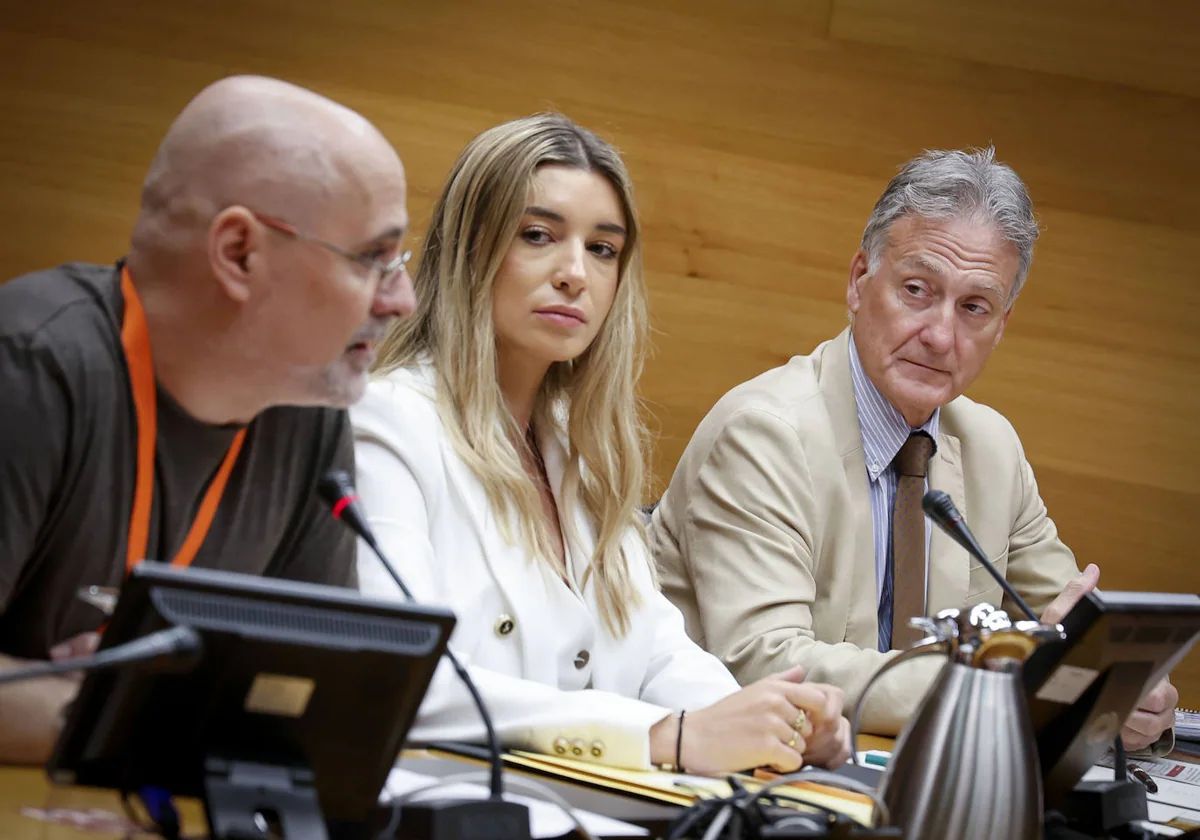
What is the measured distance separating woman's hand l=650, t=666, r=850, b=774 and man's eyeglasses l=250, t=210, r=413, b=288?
0.71 m

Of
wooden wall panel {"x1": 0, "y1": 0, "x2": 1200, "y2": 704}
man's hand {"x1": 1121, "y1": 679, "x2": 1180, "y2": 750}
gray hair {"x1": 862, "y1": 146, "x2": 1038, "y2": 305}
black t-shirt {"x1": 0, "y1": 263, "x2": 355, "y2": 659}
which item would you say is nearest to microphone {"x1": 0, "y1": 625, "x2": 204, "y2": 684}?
black t-shirt {"x1": 0, "y1": 263, "x2": 355, "y2": 659}

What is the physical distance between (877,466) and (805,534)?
0.24 metres

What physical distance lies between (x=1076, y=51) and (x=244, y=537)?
3043mm

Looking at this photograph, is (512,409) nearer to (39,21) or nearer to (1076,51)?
(39,21)

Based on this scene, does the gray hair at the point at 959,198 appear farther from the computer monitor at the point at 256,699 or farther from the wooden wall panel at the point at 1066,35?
the computer monitor at the point at 256,699

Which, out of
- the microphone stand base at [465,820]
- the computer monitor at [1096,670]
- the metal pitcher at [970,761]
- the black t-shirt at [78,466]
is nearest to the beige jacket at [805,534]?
the computer monitor at [1096,670]

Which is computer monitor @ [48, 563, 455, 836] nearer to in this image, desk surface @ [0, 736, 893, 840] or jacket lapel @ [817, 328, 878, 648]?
desk surface @ [0, 736, 893, 840]

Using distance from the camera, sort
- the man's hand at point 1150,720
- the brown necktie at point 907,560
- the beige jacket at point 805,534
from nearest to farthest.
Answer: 1. the man's hand at point 1150,720
2. the beige jacket at point 805,534
3. the brown necktie at point 907,560

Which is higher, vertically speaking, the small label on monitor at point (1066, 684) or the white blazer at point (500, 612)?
the small label on monitor at point (1066, 684)

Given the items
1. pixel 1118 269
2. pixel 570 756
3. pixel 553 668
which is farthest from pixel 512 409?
pixel 1118 269

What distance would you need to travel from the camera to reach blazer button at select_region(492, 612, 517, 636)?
2213 mm

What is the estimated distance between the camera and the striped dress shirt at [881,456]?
111 inches

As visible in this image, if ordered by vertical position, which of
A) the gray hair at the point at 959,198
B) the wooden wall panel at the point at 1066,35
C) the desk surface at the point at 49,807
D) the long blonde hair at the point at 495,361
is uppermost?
the wooden wall panel at the point at 1066,35

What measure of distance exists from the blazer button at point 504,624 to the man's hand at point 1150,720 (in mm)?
987
